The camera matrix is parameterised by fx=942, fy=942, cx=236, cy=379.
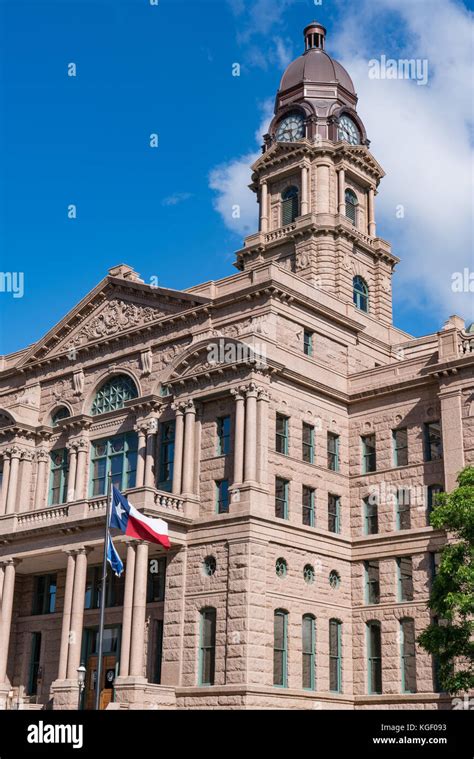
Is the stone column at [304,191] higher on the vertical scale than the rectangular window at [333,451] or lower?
higher

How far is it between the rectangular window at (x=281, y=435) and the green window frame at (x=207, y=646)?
7412mm

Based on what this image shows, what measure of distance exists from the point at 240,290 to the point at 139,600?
14357mm

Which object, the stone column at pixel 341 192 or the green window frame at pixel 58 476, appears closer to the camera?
the green window frame at pixel 58 476

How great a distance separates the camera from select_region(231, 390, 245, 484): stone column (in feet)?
127

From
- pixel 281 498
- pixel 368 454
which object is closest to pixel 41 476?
pixel 281 498

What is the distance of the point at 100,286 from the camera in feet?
166

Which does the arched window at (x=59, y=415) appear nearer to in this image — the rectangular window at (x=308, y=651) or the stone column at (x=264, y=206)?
the stone column at (x=264, y=206)

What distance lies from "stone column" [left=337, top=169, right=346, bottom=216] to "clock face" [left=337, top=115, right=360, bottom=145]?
3.38 m

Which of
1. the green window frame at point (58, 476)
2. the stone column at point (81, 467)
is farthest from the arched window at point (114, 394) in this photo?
the green window frame at point (58, 476)

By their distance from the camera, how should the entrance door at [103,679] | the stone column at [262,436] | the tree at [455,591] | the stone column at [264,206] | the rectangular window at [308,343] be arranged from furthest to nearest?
the stone column at [264,206] < the rectangular window at [308,343] < the entrance door at [103,679] < the stone column at [262,436] < the tree at [455,591]

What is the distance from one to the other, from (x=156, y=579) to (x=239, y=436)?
7.88m

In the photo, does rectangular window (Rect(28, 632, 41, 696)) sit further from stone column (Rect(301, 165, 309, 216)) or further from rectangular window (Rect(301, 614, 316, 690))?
stone column (Rect(301, 165, 309, 216))

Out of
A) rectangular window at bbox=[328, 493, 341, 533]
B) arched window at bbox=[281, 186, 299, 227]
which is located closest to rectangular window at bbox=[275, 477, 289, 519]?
rectangular window at bbox=[328, 493, 341, 533]

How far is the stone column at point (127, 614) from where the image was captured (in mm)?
36844
